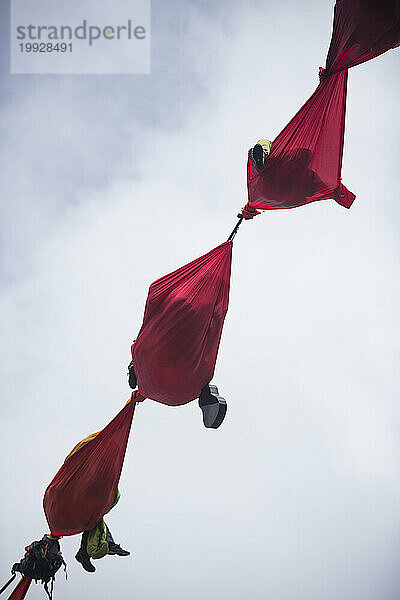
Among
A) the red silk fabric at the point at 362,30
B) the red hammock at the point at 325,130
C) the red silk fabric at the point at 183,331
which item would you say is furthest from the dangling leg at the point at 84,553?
the red silk fabric at the point at 362,30

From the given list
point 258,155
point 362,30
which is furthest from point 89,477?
point 362,30

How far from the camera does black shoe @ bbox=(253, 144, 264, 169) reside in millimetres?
1458

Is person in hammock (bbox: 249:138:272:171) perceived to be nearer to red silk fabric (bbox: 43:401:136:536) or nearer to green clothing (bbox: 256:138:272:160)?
green clothing (bbox: 256:138:272:160)

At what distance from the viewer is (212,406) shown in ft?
4.49

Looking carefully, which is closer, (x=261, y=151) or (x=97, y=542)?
(x=261, y=151)

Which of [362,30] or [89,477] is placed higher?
[362,30]

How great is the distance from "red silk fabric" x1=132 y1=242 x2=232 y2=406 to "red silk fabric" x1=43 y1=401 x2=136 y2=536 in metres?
0.23

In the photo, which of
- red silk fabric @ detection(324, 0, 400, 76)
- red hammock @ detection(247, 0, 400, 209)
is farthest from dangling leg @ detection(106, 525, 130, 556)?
red silk fabric @ detection(324, 0, 400, 76)

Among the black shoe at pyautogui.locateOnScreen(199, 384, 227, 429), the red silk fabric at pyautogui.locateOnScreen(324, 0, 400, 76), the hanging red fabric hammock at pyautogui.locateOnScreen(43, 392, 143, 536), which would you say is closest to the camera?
the red silk fabric at pyautogui.locateOnScreen(324, 0, 400, 76)

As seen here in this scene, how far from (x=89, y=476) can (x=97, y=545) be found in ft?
0.82

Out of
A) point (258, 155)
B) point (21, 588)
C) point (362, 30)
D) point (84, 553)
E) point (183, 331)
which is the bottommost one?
point (21, 588)

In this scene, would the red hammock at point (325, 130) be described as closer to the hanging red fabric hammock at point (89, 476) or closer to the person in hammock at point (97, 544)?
the hanging red fabric hammock at point (89, 476)

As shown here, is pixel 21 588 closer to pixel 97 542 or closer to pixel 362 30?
pixel 97 542

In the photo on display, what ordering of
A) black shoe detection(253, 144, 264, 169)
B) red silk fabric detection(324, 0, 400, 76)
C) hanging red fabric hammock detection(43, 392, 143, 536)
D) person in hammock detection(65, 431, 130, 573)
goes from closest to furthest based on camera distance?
1. red silk fabric detection(324, 0, 400, 76)
2. black shoe detection(253, 144, 264, 169)
3. hanging red fabric hammock detection(43, 392, 143, 536)
4. person in hammock detection(65, 431, 130, 573)
